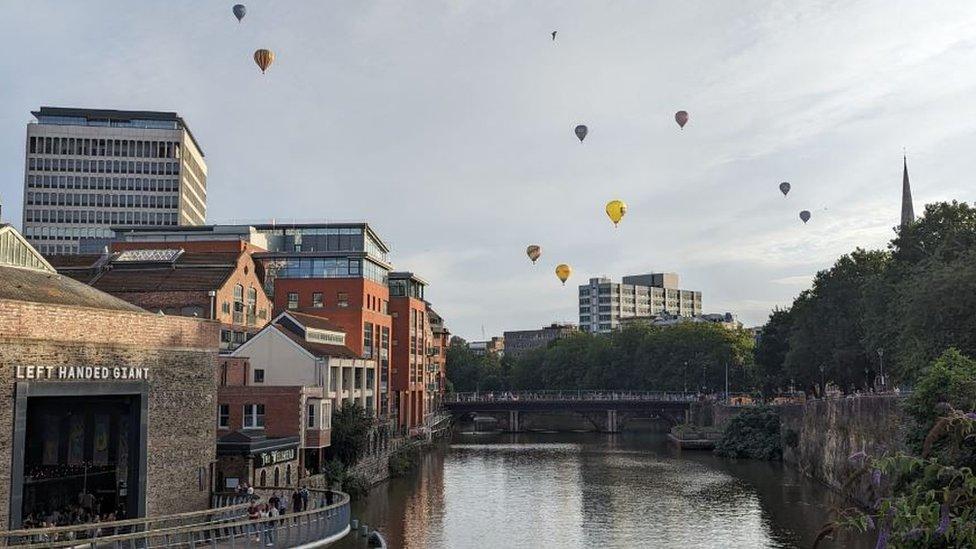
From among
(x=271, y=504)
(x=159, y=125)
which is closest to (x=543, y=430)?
(x=159, y=125)

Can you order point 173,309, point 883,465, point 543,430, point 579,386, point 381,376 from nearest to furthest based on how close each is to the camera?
point 883,465, point 173,309, point 381,376, point 543,430, point 579,386

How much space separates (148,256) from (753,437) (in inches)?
2698

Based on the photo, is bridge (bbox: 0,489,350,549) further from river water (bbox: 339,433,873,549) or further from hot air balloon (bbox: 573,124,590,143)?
hot air balloon (bbox: 573,124,590,143)

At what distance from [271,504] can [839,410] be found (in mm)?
50963

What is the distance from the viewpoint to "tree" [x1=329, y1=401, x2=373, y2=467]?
6444 centimetres

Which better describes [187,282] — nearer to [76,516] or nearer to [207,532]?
[76,516]

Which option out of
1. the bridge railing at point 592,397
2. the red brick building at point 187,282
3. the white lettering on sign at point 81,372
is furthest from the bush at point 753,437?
the white lettering on sign at point 81,372

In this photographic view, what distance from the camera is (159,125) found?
157250 millimetres

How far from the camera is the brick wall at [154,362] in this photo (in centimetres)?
3150

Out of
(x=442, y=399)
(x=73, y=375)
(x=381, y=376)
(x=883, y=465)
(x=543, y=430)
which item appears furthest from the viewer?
(x=543, y=430)

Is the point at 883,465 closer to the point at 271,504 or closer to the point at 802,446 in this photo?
the point at 271,504

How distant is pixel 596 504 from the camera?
217 ft

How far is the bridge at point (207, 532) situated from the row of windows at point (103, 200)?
123m

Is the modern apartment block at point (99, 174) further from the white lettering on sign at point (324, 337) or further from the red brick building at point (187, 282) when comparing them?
the white lettering on sign at point (324, 337)
